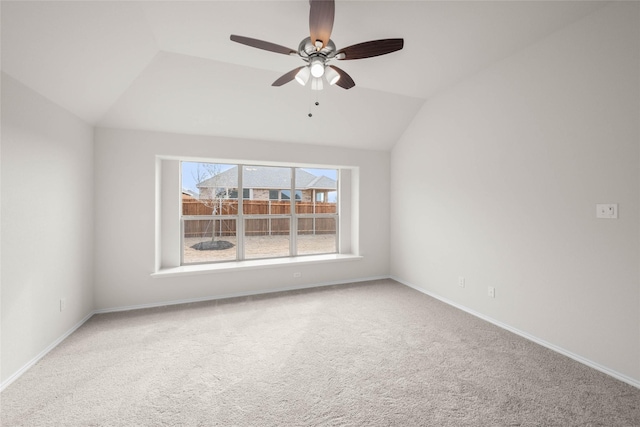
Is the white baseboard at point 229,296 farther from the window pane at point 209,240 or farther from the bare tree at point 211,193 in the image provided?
the bare tree at point 211,193

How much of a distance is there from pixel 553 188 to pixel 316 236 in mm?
3293

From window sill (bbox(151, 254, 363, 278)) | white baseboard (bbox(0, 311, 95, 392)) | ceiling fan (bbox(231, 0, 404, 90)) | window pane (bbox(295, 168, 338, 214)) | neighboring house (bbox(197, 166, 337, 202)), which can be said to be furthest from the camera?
window pane (bbox(295, 168, 338, 214))

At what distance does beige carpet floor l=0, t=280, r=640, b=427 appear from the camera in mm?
1650

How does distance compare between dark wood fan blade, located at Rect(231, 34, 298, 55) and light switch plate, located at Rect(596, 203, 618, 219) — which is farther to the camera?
light switch plate, located at Rect(596, 203, 618, 219)

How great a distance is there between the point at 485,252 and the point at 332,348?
6.85 feet

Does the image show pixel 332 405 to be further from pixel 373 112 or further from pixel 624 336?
pixel 373 112

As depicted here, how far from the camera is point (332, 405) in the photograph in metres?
1.74

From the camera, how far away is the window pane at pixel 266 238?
4332 millimetres

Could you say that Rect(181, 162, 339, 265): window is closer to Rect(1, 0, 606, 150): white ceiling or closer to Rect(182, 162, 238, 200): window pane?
Rect(182, 162, 238, 200): window pane

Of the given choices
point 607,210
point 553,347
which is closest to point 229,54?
point 607,210

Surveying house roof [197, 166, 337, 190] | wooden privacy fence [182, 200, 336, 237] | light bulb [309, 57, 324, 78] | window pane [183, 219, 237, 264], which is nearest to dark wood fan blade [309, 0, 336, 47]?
light bulb [309, 57, 324, 78]

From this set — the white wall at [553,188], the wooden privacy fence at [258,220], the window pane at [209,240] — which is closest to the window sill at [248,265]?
the window pane at [209,240]

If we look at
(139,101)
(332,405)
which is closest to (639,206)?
(332,405)

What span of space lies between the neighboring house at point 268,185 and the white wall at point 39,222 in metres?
1.57
